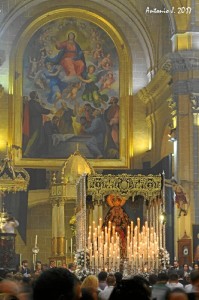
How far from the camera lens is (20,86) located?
36.5m

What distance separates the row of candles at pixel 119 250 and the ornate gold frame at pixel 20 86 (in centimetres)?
1354

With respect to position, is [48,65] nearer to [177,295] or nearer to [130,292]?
[177,295]

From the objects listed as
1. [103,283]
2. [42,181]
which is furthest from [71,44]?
[103,283]

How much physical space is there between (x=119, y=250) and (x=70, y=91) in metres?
15.2

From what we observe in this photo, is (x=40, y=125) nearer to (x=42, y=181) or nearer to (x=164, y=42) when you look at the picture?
(x=42, y=181)

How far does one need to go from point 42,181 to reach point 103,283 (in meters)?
22.1

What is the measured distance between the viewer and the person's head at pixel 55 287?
3.94 m

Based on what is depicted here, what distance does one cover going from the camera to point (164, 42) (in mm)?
36531

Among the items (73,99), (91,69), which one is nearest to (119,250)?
Result: (73,99)

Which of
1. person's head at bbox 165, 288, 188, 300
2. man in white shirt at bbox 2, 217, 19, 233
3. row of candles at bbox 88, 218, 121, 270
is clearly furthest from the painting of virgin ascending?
person's head at bbox 165, 288, 188, 300

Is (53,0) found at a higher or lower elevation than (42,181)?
higher

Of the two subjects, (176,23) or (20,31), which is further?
(20,31)

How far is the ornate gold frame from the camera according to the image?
35.9 meters

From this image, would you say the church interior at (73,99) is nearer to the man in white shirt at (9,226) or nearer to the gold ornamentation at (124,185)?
the man in white shirt at (9,226)
